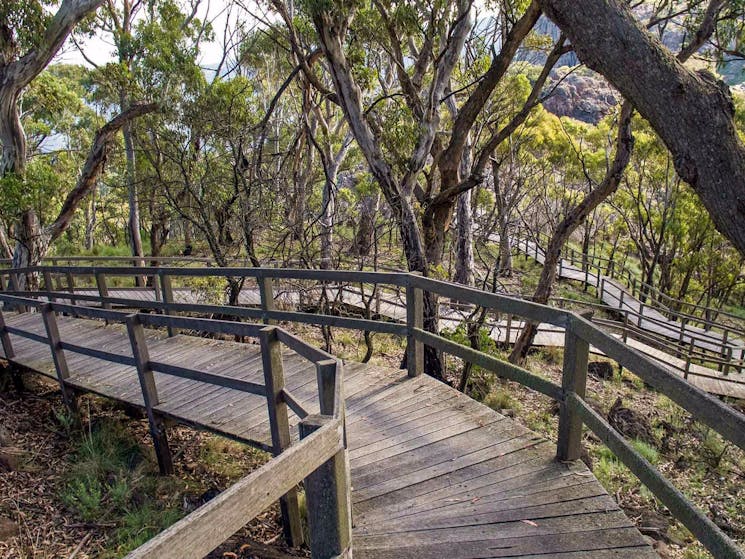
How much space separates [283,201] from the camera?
491 inches

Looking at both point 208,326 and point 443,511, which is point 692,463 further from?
point 208,326

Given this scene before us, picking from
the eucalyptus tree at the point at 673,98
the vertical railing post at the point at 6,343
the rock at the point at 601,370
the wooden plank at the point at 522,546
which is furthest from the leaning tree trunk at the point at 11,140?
the rock at the point at 601,370

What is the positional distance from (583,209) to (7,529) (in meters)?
8.68

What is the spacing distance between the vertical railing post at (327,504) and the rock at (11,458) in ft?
15.5

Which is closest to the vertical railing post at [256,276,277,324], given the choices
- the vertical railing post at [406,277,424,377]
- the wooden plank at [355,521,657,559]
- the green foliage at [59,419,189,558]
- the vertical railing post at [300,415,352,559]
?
the vertical railing post at [406,277,424,377]

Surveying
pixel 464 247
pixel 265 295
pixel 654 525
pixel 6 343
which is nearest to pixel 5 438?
pixel 6 343

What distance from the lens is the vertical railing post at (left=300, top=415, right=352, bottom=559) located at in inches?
74.0

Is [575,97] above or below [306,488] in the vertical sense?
above

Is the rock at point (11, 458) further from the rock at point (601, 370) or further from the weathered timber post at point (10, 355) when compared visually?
the rock at point (601, 370)

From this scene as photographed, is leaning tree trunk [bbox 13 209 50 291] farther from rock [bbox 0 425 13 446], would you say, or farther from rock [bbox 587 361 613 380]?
rock [bbox 587 361 613 380]

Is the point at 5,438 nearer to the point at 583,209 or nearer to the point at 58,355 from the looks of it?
the point at 58,355

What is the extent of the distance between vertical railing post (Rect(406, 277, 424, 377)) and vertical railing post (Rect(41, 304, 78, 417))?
13.2 ft

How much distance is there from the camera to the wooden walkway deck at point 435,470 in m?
2.84

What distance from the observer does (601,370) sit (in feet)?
37.8
